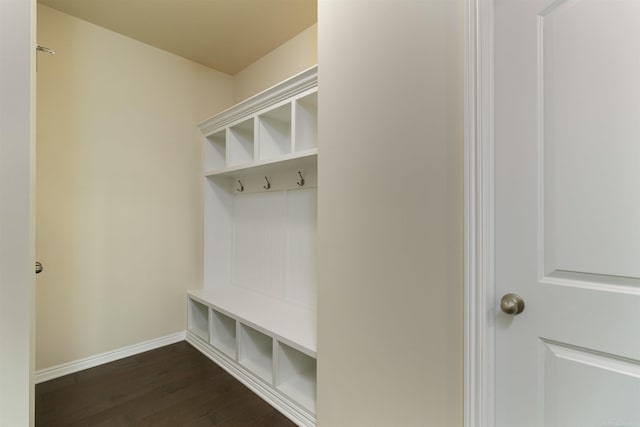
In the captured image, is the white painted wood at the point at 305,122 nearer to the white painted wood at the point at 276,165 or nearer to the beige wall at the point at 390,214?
the white painted wood at the point at 276,165

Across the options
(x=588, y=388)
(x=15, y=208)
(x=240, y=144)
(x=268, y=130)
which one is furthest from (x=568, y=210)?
(x=240, y=144)

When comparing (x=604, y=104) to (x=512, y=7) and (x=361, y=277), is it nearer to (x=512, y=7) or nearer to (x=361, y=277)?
(x=512, y=7)

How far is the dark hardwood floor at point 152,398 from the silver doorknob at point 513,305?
142 cm

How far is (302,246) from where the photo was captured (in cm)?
232

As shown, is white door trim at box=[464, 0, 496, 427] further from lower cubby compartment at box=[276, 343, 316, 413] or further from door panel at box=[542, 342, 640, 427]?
lower cubby compartment at box=[276, 343, 316, 413]

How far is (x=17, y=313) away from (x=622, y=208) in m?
1.82

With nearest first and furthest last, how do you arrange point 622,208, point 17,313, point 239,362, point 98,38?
point 622,208 → point 17,313 → point 239,362 → point 98,38

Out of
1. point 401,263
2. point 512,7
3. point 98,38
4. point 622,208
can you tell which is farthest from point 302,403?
point 98,38

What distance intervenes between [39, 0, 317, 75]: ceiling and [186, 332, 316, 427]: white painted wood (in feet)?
8.47

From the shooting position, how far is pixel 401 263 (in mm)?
1206

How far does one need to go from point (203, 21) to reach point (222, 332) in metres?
2.51

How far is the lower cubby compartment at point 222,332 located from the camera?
8.14 ft

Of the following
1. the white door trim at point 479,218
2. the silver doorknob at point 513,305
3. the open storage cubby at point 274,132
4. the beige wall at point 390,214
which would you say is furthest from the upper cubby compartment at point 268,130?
the silver doorknob at point 513,305

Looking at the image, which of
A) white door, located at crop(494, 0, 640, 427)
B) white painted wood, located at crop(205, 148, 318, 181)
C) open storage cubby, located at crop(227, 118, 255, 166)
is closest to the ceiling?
open storage cubby, located at crop(227, 118, 255, 166)
